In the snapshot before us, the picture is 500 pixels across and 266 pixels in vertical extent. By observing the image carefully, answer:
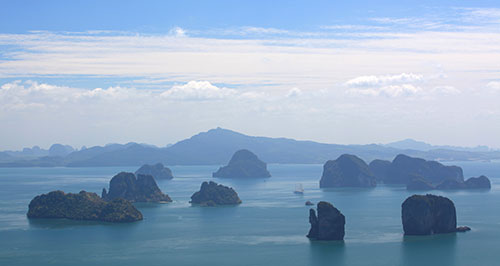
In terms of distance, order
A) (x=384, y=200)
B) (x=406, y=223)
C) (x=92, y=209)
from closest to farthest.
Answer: (x=406, y=223)
(x=92, y=209)
(x=384, y=200)

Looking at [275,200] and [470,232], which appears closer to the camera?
[470,232]

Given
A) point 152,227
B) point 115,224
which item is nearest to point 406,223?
point 152,227

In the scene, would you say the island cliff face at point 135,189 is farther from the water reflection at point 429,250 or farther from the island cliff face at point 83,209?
the water reflection at point 429,250

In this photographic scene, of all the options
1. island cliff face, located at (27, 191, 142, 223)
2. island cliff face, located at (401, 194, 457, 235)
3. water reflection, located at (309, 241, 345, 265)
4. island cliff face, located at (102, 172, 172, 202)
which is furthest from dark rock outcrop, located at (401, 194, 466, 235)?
island cliff face, located at (102, 172, 172, 202)

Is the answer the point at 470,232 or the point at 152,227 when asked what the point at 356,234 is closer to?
the point at 470,232

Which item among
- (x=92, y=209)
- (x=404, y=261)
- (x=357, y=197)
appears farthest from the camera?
(x=357, y=197)

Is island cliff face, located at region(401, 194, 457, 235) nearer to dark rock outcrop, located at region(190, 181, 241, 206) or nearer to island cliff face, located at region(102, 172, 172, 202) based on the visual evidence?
dark rock outcrop, located at region(190, 181, 241, 206)

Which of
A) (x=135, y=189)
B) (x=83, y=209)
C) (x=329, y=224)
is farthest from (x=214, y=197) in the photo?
(x=329, y=224)

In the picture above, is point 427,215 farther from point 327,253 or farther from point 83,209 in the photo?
point 83,209
